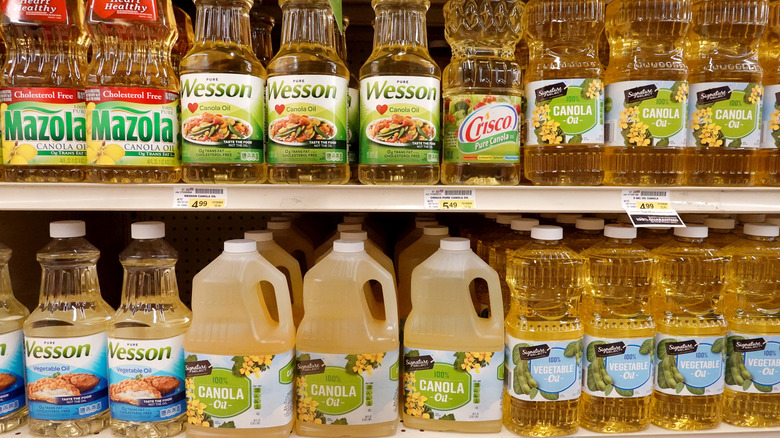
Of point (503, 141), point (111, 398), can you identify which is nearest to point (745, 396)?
point (503, 141)

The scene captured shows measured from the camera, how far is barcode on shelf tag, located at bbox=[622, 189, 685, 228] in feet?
3.82

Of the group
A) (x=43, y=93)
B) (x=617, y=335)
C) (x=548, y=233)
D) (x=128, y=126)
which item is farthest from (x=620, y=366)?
(x=43, y=93)

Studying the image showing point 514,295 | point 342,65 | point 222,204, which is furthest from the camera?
point 514,295

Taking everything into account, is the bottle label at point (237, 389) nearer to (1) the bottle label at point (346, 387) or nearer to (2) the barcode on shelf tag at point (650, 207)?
(1) the bottle label at point (346, 387)

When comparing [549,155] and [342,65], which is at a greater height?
[342,65]

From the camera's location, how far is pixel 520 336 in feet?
4.26

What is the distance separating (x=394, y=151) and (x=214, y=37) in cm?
54

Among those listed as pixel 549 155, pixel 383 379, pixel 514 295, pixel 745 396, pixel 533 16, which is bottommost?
pixel 745 396

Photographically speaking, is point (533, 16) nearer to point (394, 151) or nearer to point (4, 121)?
point (394, 151)

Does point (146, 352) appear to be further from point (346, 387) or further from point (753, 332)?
point (753, 332)

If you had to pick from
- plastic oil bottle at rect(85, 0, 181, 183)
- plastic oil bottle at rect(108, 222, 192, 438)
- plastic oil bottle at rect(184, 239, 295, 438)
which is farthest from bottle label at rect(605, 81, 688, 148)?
plastic oil bottle at rect(108, 222, 192, 438)

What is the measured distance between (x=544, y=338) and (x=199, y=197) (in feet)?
3.00

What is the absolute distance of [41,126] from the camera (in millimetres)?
→ 1185

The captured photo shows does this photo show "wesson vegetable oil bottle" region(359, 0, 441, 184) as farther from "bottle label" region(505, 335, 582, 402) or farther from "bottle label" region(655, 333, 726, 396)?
"bottle label" region(655, 333, 726, 396)
